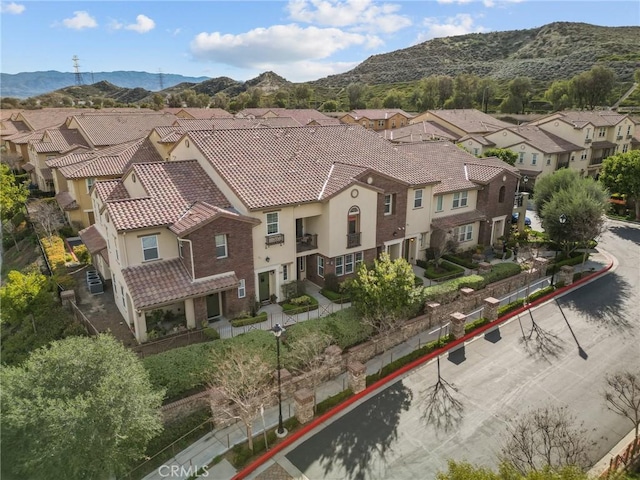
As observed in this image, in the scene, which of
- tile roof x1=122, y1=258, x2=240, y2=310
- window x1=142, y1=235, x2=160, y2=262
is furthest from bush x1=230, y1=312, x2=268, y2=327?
window x1=142, y1=235, x2=160, y2=262

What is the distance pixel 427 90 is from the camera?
115812 mm

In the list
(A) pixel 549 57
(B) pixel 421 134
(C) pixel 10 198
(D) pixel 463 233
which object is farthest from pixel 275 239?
(A) pixel 549 57

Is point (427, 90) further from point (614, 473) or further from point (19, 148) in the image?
point (614, 473)

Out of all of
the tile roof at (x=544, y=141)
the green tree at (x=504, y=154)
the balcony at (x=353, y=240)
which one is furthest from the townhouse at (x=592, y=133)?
the balcony at (x=353, y=240)

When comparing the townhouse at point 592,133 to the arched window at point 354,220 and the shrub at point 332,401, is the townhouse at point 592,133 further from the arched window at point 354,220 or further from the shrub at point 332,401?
the shrub at point 332,401

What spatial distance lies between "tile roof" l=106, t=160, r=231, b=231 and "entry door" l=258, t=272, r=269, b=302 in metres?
4.47

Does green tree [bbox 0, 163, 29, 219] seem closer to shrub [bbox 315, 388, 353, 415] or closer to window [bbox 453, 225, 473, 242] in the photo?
shrub [bbox 315, 388, 353, 415]

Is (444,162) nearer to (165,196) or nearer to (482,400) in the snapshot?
(482,400)

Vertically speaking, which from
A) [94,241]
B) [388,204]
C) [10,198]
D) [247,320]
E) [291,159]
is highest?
[291,159]

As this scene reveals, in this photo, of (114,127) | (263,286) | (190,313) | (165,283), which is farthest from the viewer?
(114,127)

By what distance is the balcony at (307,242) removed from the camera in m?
27.1

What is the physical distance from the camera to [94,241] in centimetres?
2731

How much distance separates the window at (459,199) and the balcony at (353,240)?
35.1 ft

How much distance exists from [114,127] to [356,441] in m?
47.0
